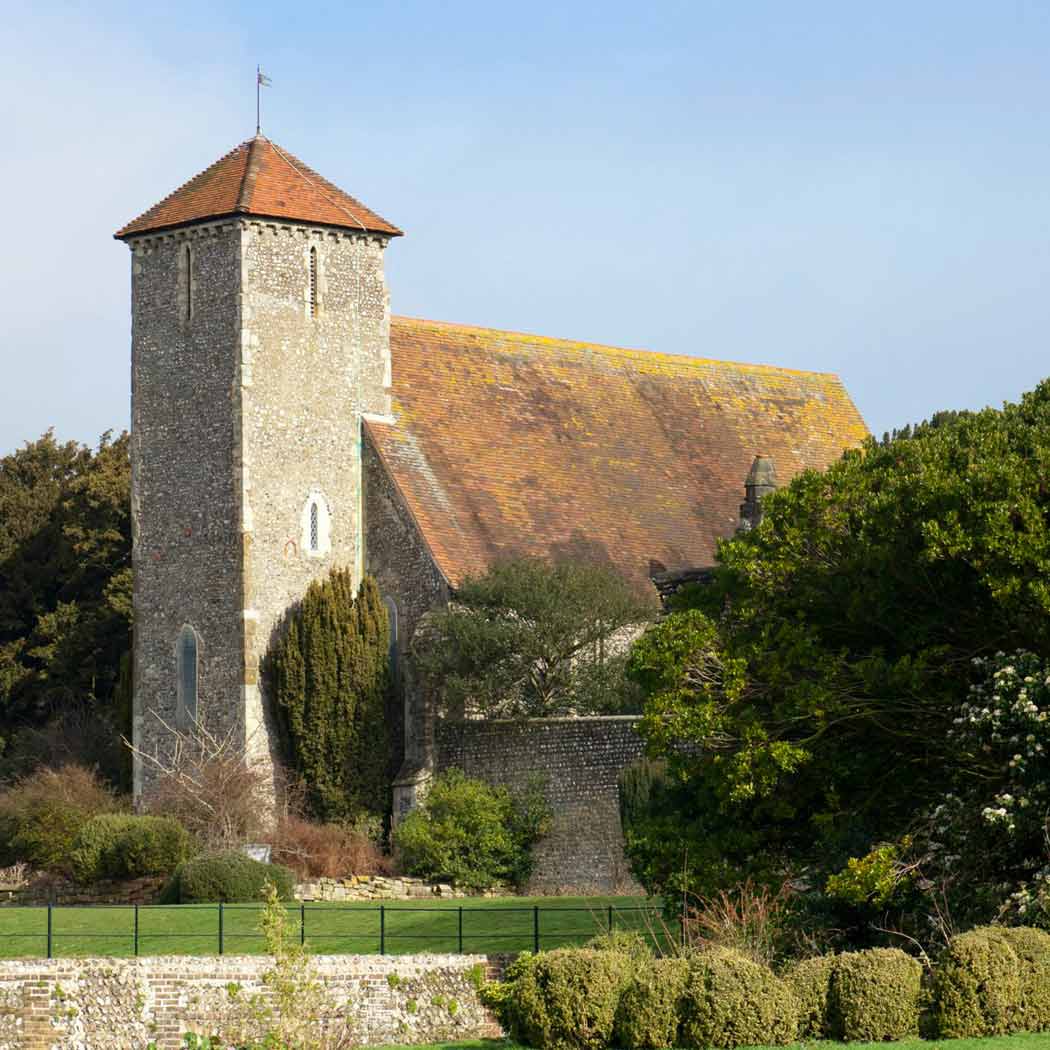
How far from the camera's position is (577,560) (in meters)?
49.4

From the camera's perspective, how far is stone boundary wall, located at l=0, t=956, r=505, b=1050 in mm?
29250

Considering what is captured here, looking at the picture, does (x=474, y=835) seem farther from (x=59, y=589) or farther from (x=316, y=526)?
(x=59, y=589)

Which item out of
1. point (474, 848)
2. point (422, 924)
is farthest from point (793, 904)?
point (474, 848)

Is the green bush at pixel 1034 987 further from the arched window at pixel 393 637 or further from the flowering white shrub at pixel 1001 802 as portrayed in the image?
the arched window at pixel 393 637

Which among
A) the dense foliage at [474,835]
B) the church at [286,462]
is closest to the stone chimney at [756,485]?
the church at [286,462]

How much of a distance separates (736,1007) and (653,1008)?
0.94 m

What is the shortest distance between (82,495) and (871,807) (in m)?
31.4

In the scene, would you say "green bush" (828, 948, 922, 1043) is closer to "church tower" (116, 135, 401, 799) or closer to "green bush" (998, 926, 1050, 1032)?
"green bush" (998, 926, 1050, 1032)

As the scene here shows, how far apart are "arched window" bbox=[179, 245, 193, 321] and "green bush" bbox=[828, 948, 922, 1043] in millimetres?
26986

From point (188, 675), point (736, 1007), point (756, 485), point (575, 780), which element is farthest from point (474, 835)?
point (736, 1007)

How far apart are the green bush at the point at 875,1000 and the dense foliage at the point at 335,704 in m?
22.0

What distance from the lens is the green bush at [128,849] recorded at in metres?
42.2

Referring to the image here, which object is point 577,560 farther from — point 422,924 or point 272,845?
point 422,924

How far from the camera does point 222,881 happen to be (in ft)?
129
